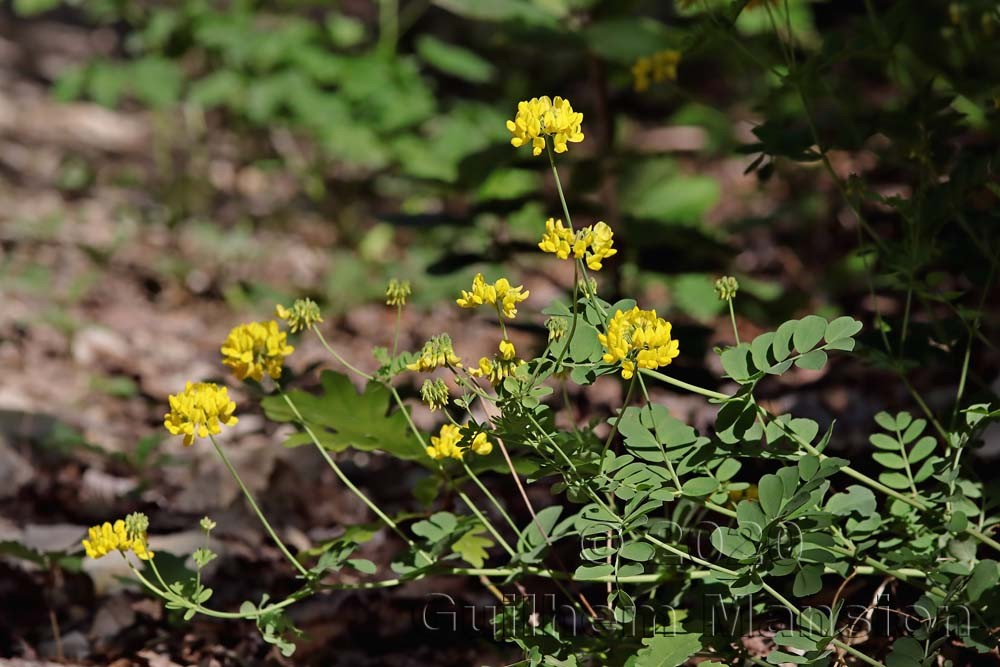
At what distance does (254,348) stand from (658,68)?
1.06 meters

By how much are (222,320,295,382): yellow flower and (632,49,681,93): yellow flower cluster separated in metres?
0.99

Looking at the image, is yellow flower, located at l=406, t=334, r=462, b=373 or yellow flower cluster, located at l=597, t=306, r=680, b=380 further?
yellow flower, located at l=406, t=334, r=462, b=373

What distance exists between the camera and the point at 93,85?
4.07m

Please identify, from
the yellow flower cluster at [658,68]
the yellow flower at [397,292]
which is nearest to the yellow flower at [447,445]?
the yellow flower at [397,292]

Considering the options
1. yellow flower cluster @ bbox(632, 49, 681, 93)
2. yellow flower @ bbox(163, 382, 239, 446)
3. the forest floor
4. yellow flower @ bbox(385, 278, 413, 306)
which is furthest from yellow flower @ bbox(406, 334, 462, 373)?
yellow flower cluster @ bbox(632, 49, 681, 93)

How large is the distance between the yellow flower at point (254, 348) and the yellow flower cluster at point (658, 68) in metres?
0.99

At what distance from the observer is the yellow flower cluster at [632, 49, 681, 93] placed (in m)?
2.05

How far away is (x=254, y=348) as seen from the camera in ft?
4.90

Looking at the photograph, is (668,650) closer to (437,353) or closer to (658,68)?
(437,353)

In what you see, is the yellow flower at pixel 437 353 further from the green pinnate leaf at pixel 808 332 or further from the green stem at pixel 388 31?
the green stem at pixel 388 31

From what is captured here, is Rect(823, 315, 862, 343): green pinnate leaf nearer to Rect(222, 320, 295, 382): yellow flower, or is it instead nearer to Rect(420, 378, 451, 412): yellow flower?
Rect(420, 378, 451, 412): yellow flower

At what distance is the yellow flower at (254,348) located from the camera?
4.82ft

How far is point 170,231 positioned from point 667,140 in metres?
2.70

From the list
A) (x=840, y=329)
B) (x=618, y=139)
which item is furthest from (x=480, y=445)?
(x=618, y=139)
